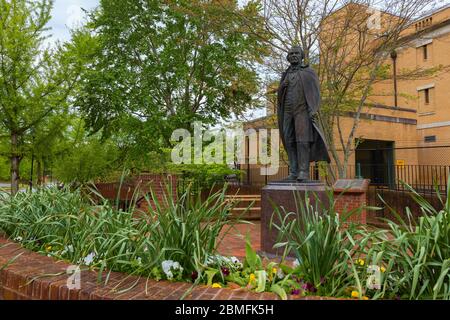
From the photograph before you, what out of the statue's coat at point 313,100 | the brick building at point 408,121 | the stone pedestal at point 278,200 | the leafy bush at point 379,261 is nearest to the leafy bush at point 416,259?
the leafy bush at point 379,261

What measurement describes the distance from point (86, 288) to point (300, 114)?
4.03 metres

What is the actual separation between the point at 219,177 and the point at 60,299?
10494 millimetres

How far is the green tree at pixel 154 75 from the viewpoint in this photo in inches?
631

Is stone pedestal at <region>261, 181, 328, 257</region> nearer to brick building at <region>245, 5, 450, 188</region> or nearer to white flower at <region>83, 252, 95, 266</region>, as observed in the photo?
white flower at <region>83, 252, 95, 266</region>

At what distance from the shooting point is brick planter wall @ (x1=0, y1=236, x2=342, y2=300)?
241cm

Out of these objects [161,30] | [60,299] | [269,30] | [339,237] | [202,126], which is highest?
[161,30]

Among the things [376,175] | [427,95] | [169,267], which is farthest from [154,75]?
[427,95]

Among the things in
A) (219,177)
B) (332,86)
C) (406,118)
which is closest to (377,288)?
(332,86)

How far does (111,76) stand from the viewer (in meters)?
15.9

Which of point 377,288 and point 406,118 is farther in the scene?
point 406,118
